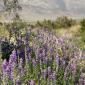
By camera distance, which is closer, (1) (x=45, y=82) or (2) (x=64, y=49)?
(1) (x=45, y=82)

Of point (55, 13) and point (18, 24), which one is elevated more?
point (18, 24)

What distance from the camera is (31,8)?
23.0 m

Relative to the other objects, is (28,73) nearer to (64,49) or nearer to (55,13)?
(64,49)

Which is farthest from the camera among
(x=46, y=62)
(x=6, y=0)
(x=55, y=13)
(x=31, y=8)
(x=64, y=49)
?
(x=55, y=13)

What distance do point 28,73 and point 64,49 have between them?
2.03m

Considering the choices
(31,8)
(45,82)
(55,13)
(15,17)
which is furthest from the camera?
(55,13)

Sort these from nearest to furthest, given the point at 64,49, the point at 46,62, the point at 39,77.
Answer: the point at 39,77 < the point at 46,62 < the point at 64,49

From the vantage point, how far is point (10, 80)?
17.3 ft

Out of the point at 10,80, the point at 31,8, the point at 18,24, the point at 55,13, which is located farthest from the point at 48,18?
the point at 10,80

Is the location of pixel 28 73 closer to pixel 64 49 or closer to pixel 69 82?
pixel 69 82

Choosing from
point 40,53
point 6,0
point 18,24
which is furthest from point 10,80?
point 18,24

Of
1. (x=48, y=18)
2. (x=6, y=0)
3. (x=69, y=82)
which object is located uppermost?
(x=6, y=0)

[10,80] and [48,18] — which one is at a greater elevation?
[10,80]

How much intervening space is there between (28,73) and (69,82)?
711 millimetres
